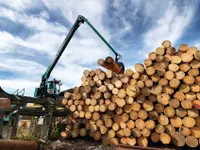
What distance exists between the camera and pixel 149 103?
649 cm

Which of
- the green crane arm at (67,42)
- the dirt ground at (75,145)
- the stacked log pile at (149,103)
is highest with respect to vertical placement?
the green crane arm at (67,42)

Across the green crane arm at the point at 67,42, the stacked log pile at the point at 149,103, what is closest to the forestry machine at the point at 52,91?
the green crane arm at the point at 67,42

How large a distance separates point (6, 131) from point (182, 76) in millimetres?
5292

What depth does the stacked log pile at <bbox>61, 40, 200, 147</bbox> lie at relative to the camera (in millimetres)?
6082

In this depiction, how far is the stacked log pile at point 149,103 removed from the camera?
20.0 feet

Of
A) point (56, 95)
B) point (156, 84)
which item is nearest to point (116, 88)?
point (156, 84)

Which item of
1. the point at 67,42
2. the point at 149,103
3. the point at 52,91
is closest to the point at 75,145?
the point at 149,103

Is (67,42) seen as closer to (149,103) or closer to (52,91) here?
(52,91)

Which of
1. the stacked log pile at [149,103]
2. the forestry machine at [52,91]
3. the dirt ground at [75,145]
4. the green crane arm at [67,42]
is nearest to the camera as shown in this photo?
the stacked log pile at [149,103]

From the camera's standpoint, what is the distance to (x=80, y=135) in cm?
752

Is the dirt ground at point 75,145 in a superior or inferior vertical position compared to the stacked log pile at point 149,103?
inferior

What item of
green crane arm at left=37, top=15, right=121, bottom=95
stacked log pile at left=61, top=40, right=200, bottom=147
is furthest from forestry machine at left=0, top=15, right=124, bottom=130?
stacked log pile at left=61, top=40, right=200, bottom=147

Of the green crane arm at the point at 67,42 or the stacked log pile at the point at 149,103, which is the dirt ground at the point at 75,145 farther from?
the green crane arm at the point at 67,42

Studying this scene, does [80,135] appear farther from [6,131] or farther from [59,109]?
[6,131]
